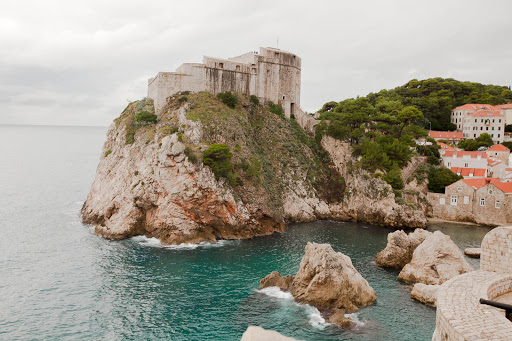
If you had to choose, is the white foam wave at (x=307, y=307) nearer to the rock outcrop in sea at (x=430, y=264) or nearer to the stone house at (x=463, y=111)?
the rock outcrop in sea at (x=430, y=264)

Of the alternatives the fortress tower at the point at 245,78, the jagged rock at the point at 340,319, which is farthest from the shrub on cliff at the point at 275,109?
the jagged rock at the point at 340,319

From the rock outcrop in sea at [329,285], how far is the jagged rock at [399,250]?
6947 millimetres

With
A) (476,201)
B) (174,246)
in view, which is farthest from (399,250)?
(476,201)

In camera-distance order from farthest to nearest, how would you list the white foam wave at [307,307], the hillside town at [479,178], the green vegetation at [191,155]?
the hillside town at [479,178] → the green vegetation at [191,155] → the white foam wave at [307,307]

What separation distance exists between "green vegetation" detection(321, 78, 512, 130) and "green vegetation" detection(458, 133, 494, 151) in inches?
408

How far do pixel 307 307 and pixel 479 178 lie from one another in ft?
118

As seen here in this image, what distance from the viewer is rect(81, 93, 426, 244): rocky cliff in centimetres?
3797

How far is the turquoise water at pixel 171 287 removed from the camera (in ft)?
69.2

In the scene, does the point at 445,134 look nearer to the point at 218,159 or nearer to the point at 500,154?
the point at 500,154

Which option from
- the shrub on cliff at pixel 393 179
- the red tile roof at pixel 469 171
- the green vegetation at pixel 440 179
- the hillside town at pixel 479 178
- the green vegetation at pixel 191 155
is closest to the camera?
the green vegetation at pixel 191 155

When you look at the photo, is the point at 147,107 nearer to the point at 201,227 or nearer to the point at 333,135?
the point at 201,227

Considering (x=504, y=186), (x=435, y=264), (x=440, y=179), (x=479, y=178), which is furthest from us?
(x=440, y=179)

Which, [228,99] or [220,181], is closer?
[220,181]

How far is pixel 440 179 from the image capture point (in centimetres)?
4975
